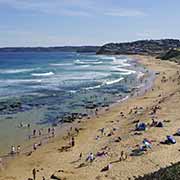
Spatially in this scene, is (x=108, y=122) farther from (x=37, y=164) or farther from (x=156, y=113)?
(x=37, y=164)

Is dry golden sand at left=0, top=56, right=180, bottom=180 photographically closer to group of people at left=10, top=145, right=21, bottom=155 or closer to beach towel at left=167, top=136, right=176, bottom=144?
beach towel at left=167, top=136, right=176, bottom=144

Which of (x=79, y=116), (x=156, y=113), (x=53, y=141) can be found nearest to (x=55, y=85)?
(x=79, y=116)

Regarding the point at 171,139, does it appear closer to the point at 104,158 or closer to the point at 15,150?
the point at 104,158

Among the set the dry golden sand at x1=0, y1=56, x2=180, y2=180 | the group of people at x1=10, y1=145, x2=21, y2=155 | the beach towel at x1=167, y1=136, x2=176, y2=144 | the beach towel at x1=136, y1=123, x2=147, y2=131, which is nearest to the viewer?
the dry golden sand at x1=0, y1=56, x2=180, y2=180

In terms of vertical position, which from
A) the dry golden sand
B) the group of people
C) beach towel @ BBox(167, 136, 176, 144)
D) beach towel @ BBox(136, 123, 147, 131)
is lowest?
the group of people

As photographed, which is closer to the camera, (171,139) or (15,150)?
(171,139)

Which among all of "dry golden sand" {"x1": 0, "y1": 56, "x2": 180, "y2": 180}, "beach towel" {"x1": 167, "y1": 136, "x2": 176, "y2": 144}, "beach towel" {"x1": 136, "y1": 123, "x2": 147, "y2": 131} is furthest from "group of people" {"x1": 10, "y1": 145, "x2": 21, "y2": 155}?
"beach towel" {"x1": 167, "y1": 136, "x2": 176, "y2": 144}

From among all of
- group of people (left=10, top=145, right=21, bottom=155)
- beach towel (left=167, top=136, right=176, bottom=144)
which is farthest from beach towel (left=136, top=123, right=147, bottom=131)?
group of people (left=10, top=145, right=21, bottom=155)

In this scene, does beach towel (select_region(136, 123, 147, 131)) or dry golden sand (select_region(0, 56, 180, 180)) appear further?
beach towel (select_region(136, 123, 147, 131))

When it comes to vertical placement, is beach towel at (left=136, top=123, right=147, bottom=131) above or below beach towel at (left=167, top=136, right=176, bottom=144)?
below

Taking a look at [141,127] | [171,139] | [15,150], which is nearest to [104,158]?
[171,139]

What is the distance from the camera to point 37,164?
24906 mm

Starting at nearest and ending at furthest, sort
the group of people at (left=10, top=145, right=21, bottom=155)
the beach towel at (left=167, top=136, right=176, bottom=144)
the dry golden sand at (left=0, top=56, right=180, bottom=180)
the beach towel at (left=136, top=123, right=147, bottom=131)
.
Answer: the dry golden sand at (left=0, top=56, right=180, bottom=180), the beach towel at (left=167, top=136, right=176, bottom=144), the group of people at (left=10, top=145, right=21, bottom=155), the beach towel at (left=136, top=123, right=147, bottom=131)

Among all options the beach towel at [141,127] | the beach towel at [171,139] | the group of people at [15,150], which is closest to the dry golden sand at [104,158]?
the beach towel at [171,139]
